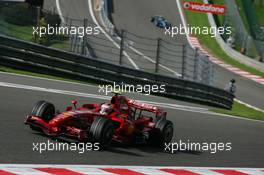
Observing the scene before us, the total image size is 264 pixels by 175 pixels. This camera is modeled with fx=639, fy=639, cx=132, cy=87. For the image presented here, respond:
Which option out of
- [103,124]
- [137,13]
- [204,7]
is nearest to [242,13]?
[204,7]

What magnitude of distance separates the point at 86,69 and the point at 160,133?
383 inches

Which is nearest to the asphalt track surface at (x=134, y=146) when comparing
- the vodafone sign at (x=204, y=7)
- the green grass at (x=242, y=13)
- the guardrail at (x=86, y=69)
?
the guardrail at (x=86, y=69)

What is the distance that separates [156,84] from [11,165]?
46.8ft

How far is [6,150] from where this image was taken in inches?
334

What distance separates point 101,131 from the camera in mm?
9516

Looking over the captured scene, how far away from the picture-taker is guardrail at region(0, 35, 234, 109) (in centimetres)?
1889

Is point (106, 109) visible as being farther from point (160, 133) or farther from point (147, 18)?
→ point (147, 18)

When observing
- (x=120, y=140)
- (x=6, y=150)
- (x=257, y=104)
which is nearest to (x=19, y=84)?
(x=120, y=140)

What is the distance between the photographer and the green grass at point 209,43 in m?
39.9

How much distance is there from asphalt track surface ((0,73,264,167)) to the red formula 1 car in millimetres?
Result: 183

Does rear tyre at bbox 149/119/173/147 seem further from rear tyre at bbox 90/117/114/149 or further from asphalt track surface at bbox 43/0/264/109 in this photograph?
asphalt track surface at bbox 43/0/264/109

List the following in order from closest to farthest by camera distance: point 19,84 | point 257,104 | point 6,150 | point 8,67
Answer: point 6,150, point 19,84, point 8,67, point 257,104

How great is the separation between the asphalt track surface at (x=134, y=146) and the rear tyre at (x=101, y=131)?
180 mm

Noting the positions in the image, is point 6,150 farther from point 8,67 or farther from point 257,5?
point 257,5
